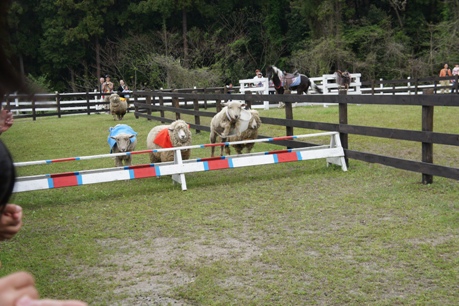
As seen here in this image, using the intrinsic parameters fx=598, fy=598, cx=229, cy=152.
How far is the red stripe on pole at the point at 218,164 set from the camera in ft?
29.2

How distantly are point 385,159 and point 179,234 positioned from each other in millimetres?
3718

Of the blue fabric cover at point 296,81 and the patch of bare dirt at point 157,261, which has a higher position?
the blue fabric cover at point 296,81

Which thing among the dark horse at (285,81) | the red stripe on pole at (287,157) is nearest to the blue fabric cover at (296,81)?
the dark horse at (285,81)

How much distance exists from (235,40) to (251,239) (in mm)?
38429

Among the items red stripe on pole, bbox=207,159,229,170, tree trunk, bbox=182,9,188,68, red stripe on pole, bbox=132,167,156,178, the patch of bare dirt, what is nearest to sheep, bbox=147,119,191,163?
red stripe on pole, bbox=207,159,229,170

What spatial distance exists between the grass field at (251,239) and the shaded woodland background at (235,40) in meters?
28.5

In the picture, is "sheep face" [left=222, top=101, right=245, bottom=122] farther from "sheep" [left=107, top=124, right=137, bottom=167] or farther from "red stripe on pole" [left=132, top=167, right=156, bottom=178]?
"red stripe on pole" [left=132, top=167, right=156, bottom=178]

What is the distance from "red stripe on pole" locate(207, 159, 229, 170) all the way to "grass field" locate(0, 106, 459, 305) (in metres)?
0.31

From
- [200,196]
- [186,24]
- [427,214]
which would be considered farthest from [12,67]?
[186,24]

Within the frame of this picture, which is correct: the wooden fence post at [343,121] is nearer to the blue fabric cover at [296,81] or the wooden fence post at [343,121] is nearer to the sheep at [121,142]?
the sheep at [121,142]

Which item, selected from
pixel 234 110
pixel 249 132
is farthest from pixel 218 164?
pixel 249 132

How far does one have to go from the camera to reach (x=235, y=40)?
4334cm

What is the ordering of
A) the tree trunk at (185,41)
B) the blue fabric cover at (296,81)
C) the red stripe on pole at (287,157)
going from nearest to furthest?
the red stripe on pole at (287,157) < the blue fabric cover at (296,81) < the tree trunk at (185,41)

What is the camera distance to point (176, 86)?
122ft
